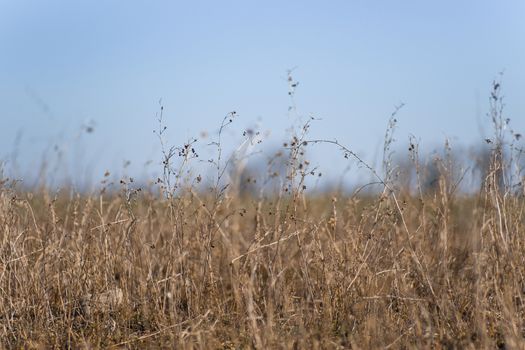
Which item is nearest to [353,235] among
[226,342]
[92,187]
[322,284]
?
[322,284]

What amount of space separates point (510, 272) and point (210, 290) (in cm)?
156

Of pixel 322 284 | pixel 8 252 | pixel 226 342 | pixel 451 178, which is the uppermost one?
pixel 451 178

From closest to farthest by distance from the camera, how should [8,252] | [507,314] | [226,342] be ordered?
[507,314]
[226,342]
[8,252]

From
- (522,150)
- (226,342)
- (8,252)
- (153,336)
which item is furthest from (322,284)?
(8,252)

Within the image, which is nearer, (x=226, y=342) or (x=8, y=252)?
(x=226, y=342)

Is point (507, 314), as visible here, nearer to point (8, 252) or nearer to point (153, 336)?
point (153, 336)

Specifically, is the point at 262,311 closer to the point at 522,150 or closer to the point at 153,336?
the point at 153,336

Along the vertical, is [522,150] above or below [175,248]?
above

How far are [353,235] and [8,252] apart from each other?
1.99 metres

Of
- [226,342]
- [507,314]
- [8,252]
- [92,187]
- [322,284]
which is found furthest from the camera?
[92,187]

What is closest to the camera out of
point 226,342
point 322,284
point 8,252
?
point 226,342

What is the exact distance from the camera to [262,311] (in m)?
4.03

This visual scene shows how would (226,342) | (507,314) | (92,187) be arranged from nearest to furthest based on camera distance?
(507,314) < (226,342) < (92,187)

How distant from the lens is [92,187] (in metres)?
5.09
